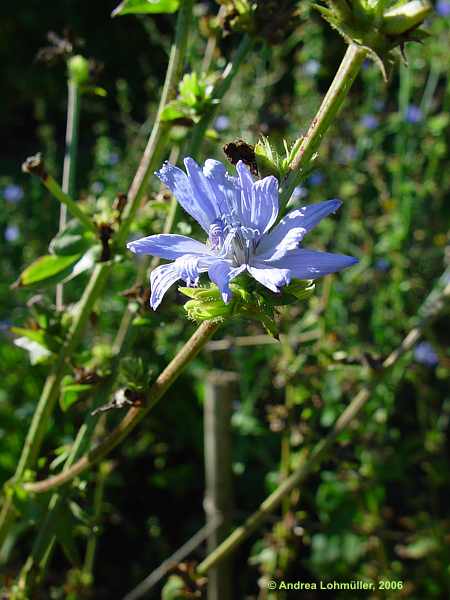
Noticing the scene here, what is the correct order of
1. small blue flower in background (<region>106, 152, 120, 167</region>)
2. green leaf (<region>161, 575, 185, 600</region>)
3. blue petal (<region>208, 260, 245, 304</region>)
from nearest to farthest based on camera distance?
1. blue petal (<region>208, 260, 245, 304</region>)
2. green leaf (<region>161, 575, 185, 600</region>)
3. small blue flower in background (<region>106, 152, 120, 167</region>)

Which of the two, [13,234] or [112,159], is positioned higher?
[112,159]

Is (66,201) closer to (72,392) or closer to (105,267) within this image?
(105,267)

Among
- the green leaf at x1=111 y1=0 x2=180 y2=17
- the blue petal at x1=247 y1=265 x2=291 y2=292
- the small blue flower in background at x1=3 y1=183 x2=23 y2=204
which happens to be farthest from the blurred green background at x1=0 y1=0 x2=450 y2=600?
the blue petal at x1=247 y1=265 x2=291 y2=292

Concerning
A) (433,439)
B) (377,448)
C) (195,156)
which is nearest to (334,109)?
(195,156)

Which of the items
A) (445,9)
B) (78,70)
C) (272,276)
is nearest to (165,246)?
(272,276)

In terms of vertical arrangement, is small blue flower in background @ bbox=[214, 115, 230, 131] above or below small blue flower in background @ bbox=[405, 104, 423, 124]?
above

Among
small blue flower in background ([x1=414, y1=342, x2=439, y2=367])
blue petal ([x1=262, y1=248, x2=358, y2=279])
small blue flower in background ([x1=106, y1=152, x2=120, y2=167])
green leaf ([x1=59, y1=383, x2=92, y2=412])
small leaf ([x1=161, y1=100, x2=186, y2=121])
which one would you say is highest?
small leaf ([x1=161, y1=100, x2=186, y2=121])

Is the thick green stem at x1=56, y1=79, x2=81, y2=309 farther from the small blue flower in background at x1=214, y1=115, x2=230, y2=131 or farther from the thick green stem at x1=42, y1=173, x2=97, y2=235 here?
the small blue flower in background at x1=214, y1=115, x2=230, y2=131
